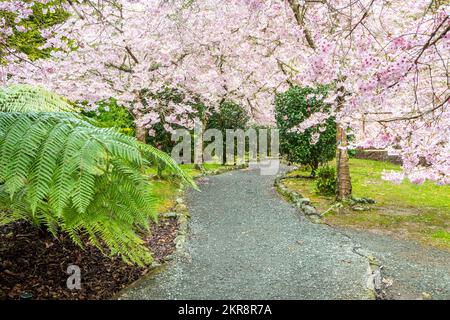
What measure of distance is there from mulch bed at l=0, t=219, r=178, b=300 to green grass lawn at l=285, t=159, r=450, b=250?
4.05 m

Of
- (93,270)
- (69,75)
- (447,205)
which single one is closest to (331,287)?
(93,270)

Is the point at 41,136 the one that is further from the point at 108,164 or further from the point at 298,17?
the point at 298,17

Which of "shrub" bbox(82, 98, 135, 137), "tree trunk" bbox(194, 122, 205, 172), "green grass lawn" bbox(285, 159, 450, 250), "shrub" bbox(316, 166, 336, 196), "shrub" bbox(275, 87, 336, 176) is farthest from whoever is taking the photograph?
"tree trunk" bbox(194, 122, 205, 172)

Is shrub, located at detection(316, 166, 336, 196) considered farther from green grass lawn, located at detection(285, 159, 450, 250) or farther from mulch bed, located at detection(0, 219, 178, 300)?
mulch bed, located at detection(0, 219, 178, 300)

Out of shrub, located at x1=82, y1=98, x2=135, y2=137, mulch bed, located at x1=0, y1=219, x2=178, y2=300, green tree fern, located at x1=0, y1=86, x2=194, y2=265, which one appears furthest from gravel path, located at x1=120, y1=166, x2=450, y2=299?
shrub, located at x1=82, y1=98, x2=135, y2=137

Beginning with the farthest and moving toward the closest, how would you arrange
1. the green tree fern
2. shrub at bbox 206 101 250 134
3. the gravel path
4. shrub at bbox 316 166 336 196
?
shrub at bbox 206 101 250 134
shrub at bbox 316 166 336 196
the gravel path
the green tree fern

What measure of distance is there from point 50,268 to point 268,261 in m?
2.50

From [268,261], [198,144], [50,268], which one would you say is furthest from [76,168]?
[198,144]

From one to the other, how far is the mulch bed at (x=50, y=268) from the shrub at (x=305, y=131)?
6869mm

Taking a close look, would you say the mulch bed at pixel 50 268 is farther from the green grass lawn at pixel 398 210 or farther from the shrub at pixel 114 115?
the shrub at pixel 114 115

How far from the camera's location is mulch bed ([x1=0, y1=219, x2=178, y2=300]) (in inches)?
141

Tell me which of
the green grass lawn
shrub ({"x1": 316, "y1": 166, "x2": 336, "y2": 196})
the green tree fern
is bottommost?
the green grass lawn

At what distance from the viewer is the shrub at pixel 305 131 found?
33.9 feet

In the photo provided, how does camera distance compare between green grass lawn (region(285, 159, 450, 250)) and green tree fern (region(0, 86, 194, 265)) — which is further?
green grass lawn (region(285, 159, 450, 250))
